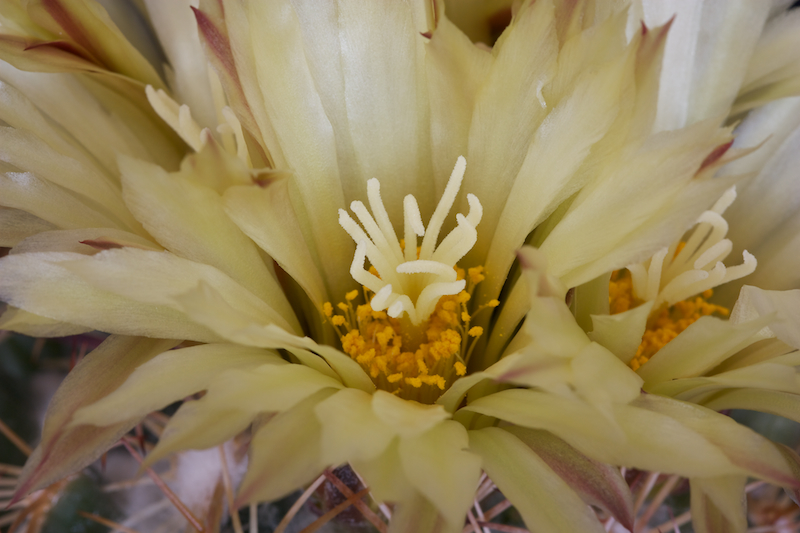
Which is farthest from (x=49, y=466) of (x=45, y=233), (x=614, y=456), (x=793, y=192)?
(x=793, y=192)

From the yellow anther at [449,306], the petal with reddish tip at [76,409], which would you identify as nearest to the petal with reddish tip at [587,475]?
the yellow anther at [449,306]

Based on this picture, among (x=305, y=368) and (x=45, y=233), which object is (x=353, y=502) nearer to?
(x=305, y=368)

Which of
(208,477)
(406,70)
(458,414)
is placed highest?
(406,70)

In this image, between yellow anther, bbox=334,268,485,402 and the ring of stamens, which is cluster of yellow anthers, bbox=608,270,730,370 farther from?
yellow anther, bbox=334,268,485,402

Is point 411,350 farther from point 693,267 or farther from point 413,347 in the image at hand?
point 693,267

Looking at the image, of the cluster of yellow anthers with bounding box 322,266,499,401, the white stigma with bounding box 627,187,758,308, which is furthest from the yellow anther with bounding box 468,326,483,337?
the white stigma with bounding box 627,187,758,308

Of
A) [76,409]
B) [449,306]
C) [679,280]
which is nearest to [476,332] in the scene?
[449,306]
